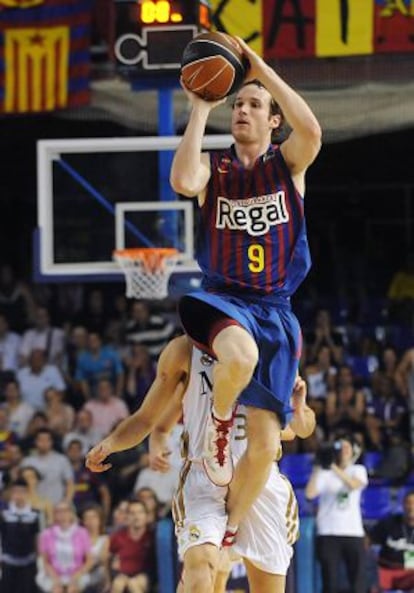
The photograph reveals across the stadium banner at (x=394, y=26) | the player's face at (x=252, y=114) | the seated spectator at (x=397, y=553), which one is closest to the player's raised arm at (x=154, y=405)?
the player's face at (x=252, y=114)

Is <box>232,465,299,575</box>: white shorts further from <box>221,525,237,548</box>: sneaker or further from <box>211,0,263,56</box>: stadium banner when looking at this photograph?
<box>211,0,263,56</box>: stadium banner

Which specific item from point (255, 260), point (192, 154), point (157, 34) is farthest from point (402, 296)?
point (192, 154)

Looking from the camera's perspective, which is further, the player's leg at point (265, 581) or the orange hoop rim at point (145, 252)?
the orange hoop rim at point (145, 252)

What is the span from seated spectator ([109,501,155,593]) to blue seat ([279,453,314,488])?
1808mm

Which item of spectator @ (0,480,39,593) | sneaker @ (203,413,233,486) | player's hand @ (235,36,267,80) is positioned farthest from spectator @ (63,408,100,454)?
player's hand @ (235,36,267,80)

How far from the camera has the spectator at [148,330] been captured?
17469 mm

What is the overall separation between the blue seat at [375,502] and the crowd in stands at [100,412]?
0.34 metres

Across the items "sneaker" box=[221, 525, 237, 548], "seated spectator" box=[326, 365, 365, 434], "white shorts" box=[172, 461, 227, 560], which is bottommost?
"seated spectator" box=[326, 365, 365, 434]

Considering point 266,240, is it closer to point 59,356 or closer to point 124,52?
point 124,52

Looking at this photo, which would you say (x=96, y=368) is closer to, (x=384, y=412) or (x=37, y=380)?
(x=37, y=380)

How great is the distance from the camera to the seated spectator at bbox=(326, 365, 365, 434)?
53.8 ft

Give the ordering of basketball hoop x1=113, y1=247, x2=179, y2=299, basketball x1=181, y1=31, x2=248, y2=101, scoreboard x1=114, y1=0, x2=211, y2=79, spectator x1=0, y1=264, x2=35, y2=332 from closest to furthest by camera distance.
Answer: basketball x1=181, y1=31, x2=248, y2=101, scoreboard x1=114, y1=0, x2=211, y2=79, basketball hoop x1=113, y1=247, x2=179, y2=299, spectator x1=0, y1=264, x2=35, y2=332

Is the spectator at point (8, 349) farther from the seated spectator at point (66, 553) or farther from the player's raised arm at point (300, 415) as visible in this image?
the player's raised arm at point (300, 415)

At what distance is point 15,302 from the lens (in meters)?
19.1
